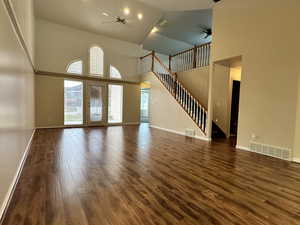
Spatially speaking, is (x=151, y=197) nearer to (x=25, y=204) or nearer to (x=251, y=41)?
(x=25, y=204)

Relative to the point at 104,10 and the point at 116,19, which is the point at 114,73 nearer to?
the point at 116,19

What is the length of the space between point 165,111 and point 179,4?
13.8 feet

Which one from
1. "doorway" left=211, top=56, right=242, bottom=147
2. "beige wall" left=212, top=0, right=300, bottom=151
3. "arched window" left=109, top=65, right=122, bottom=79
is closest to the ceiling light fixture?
"arched window" left=109, top=65, right=122, bottom=79

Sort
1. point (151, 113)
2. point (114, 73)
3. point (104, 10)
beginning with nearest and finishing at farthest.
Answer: point (104, 10) → point (151, 113) → point (114, 73)

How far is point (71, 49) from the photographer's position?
748cm

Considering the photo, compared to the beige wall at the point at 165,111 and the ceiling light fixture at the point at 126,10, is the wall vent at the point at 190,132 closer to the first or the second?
the beige wall at the point at 165,111

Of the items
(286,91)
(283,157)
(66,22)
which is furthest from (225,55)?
(66,22)

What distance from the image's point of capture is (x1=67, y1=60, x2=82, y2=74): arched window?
750cm

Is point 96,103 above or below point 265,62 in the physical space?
below

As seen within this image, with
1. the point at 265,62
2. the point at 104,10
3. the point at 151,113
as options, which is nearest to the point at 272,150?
the point at 265,62

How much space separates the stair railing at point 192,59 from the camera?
21.5 ft

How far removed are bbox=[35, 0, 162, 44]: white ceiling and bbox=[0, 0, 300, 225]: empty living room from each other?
0.05 m

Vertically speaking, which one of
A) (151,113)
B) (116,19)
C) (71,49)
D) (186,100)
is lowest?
(151,113)

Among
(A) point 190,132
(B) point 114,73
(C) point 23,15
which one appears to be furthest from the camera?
(B) point 114,73
